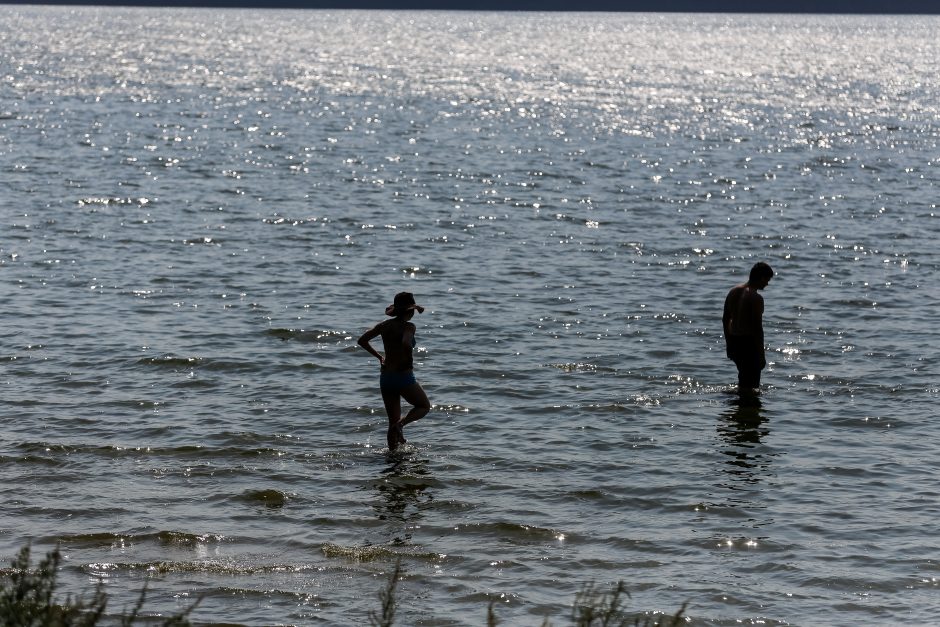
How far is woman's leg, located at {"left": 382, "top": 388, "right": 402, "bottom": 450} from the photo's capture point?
16375mm

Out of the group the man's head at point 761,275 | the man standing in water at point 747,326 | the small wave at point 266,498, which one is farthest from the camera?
the man standing in water at point 747,326

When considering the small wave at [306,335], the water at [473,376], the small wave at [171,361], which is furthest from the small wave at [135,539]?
the small wave at [306,335]

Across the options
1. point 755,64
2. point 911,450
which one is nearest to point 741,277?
point 911,450

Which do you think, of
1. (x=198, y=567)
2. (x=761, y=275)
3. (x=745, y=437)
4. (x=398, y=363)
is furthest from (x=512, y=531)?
(x=761, y=275)

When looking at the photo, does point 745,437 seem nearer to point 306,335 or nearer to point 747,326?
point 747,326

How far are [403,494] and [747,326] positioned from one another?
605 cm

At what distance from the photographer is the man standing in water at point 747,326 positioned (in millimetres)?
18484

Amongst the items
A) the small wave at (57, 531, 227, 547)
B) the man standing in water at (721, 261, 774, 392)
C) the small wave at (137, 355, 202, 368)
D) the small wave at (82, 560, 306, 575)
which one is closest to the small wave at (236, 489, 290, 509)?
the small wave at (57, 531, 227, 547)

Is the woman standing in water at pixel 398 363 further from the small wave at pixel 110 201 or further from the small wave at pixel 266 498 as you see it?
the small wave at pixel 110 201

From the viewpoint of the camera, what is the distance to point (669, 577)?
13.0m

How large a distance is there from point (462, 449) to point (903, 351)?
351 inches

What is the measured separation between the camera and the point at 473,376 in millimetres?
20609

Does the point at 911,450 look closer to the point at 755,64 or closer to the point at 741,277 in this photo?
the point at 741,277

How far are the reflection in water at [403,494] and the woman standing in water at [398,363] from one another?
435mm
